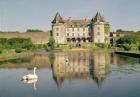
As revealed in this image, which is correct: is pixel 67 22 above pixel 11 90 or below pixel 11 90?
above

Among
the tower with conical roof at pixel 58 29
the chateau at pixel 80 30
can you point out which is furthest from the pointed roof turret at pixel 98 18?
the tower with conical roof at pixel 58 29

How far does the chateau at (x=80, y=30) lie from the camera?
303 feet

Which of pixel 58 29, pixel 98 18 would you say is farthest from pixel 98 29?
pixel 58 29

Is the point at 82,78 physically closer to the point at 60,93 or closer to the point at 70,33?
the point at 60,93

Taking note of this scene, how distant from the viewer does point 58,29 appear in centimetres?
9269

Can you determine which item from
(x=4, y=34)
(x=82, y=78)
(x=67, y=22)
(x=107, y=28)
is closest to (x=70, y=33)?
(x=67, y=22)

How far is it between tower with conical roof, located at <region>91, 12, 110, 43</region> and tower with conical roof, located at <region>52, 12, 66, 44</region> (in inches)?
322

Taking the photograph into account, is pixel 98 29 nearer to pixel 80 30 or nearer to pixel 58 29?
pixel 80 30

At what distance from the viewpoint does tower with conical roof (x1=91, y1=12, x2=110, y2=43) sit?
92.2m

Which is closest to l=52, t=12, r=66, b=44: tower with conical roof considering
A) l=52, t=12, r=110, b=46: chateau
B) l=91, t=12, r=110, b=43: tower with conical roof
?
l=52, t=12, r=110, b=46: chateau

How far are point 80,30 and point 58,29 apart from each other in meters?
6.71

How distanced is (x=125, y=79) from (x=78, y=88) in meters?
4.23

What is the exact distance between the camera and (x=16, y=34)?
93.8 m

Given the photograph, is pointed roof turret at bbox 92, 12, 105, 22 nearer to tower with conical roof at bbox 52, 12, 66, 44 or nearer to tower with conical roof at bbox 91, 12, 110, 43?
tower with conical roof at bbox 91, 12, 110, 43
